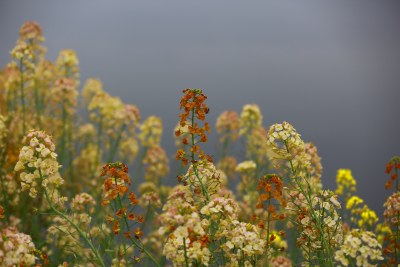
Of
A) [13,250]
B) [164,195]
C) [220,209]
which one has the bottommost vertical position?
[13,250]

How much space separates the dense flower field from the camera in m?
2.18

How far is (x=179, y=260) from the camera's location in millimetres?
2023

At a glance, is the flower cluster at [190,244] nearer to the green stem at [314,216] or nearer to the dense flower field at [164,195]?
the dense flower field at [164,195]

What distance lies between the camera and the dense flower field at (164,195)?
2182 mm

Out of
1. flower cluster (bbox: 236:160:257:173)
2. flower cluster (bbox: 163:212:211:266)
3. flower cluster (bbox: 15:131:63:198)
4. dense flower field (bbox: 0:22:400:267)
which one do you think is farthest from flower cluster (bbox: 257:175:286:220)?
flower cluster (bbox: 236:160:257:173)

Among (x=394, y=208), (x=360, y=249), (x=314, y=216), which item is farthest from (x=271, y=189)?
(x=394, y=208)

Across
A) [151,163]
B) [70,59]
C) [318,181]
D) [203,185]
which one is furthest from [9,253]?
[70,59]

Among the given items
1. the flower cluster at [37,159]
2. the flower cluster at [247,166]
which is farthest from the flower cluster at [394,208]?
the flower cluster at [247,166]

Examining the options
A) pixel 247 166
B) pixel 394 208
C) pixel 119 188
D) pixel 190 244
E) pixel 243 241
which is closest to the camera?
pixel 190 244

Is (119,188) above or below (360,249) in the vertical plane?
above

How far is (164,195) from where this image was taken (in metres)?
5.42

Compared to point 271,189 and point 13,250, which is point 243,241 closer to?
point 271,189

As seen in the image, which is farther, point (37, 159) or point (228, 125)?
point (228, 125)

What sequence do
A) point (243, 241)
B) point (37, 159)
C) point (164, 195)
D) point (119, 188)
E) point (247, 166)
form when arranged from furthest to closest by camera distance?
point (164, 195) → point (247, 166) → point (37, 159) → point (119, 188) → point (243, 241)
